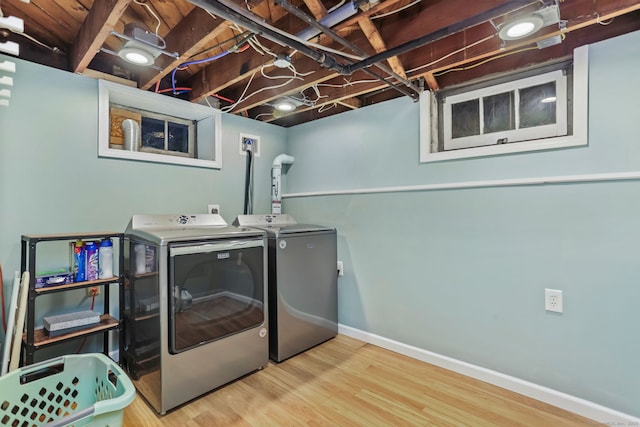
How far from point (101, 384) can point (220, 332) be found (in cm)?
64

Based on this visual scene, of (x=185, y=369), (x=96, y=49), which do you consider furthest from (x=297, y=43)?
(x=185, y=369)

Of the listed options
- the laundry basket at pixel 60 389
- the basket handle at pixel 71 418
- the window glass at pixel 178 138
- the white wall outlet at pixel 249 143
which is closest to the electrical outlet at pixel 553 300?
the laundry basket at pixel 60 389

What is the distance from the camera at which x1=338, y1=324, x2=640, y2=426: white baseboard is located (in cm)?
165

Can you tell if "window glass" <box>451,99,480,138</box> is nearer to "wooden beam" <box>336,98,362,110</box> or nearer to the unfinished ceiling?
the unfinished ceiling

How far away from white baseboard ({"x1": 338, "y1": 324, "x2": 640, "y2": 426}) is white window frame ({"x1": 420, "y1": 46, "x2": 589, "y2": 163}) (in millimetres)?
1445

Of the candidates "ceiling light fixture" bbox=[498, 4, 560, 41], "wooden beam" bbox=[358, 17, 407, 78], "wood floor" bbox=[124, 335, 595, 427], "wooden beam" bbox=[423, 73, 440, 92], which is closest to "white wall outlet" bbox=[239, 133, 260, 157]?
"wooden beam" bbox=[358, 17, 407, 78]

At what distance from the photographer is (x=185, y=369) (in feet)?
5.93

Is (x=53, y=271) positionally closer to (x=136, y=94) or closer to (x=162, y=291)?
(x=162, y=291)

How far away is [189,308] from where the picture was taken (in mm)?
1861

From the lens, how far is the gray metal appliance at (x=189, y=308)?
5.74 feet

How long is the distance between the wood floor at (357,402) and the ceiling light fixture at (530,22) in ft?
6.57

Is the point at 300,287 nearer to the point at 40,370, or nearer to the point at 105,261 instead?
the point at 105,261

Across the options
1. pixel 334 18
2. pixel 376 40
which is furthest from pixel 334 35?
pixel 376 40

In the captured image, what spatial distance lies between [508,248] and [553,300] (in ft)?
1.22
